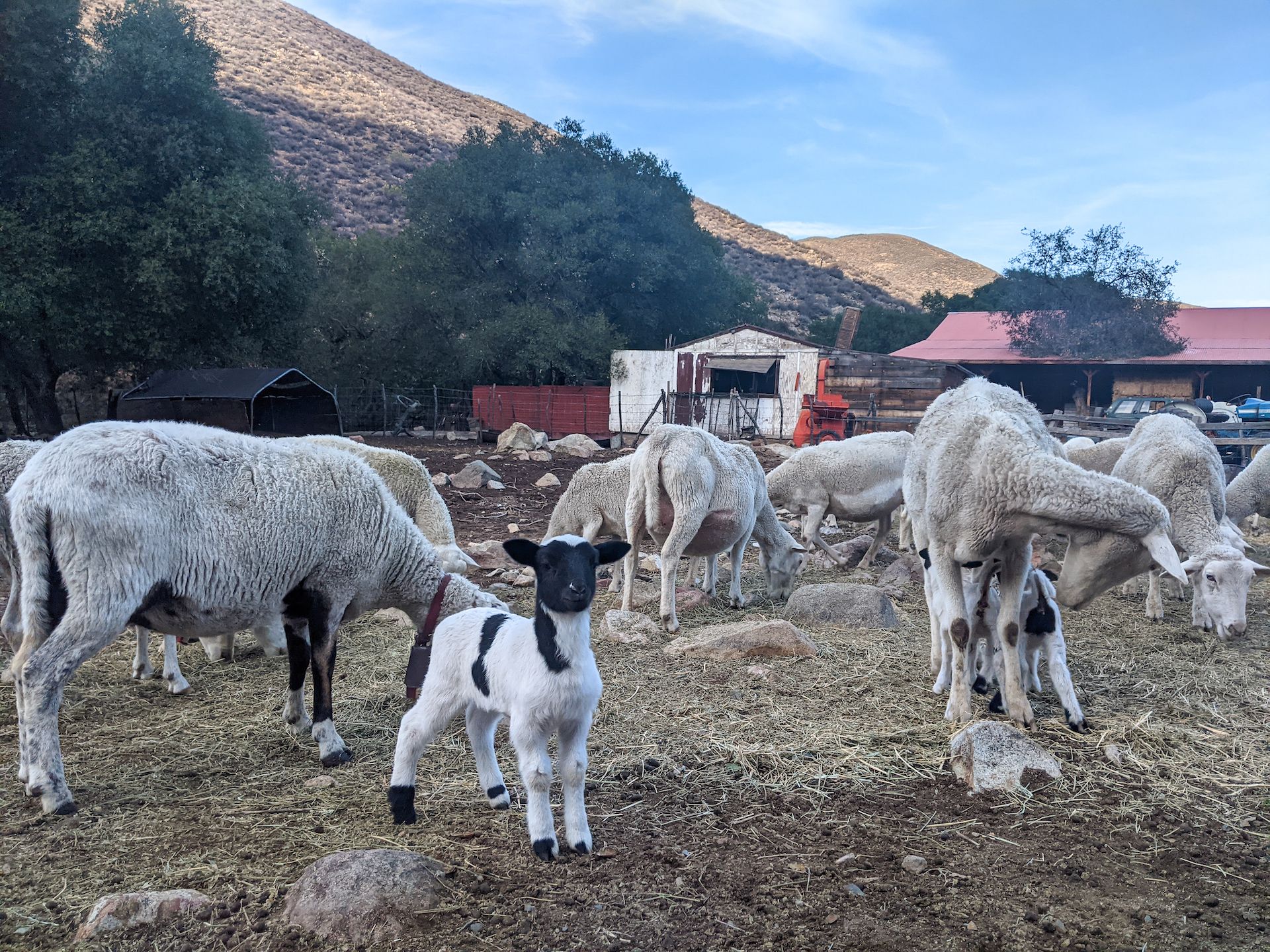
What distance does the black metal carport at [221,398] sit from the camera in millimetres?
18250

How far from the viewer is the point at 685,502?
28.9 ft

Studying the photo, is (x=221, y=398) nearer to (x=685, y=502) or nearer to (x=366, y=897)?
(x=685, y=502)

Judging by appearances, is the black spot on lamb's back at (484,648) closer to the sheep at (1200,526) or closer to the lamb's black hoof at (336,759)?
the lamb's black hoof at (336,759)

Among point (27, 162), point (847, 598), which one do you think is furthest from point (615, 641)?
point (27, 162)

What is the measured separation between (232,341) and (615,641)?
1943 centimetres

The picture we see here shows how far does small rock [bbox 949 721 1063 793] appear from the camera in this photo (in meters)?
4.74

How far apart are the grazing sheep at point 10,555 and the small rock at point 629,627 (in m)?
4.49

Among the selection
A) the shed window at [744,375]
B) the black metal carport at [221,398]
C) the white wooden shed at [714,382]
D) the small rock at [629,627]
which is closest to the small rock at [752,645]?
the small rock at [629,627]

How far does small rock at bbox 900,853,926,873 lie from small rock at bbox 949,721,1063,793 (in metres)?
1.02

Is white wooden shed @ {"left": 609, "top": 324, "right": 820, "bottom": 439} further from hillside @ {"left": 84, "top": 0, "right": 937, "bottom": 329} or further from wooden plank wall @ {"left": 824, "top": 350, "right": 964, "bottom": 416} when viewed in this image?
hillside @ {"left": 84, "top": 0, "right": 937, "bottom": 329}

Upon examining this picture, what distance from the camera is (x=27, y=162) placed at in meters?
19.1

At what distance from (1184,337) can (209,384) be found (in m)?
36.6

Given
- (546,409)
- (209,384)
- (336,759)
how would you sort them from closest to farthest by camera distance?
(336,759)
(209,384)
(546,409)

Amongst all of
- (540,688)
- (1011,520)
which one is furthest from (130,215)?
(1011,520)
